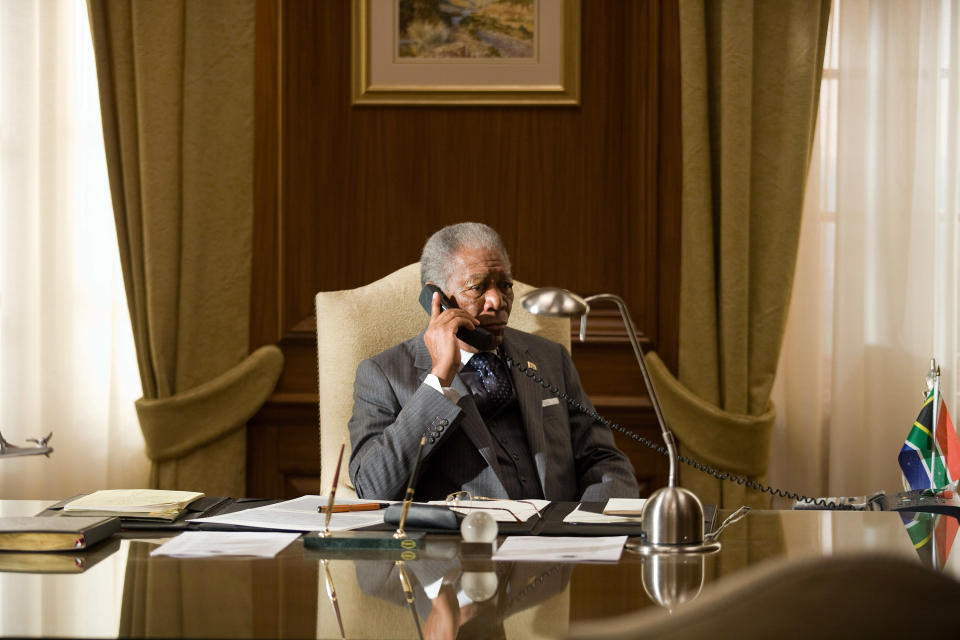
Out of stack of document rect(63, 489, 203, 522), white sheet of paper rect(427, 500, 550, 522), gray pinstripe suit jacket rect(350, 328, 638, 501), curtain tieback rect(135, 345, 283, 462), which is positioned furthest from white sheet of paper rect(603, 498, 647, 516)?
curtain tieback rect(135, 345, 283, 462)

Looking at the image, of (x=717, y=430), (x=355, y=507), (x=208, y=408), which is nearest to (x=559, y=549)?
(x=355, y=507)

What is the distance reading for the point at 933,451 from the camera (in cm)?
267

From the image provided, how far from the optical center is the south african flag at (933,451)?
8.73ft

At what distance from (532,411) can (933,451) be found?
1.04 meters

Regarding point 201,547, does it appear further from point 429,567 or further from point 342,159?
point 342,159

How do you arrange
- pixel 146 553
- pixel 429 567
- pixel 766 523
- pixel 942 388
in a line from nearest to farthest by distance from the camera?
pixel 429 567
pixel 146 553
pixel 766 523
pixel 942 388

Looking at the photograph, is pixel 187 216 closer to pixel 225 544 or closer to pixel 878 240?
pixel 225 544

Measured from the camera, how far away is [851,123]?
3.76m

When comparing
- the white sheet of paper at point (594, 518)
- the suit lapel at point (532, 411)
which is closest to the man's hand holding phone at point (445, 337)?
the suit lapel at point (532, 411)

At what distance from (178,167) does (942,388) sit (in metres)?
2.88

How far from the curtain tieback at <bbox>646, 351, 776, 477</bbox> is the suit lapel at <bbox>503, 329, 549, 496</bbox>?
3.54ft

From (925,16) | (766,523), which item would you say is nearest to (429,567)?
(766,523)

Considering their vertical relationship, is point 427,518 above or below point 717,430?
above

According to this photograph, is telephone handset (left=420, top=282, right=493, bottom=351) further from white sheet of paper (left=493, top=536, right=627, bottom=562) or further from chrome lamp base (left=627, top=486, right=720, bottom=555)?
chrome lamp base (left=627, top=486, right=720, bottom=555)
